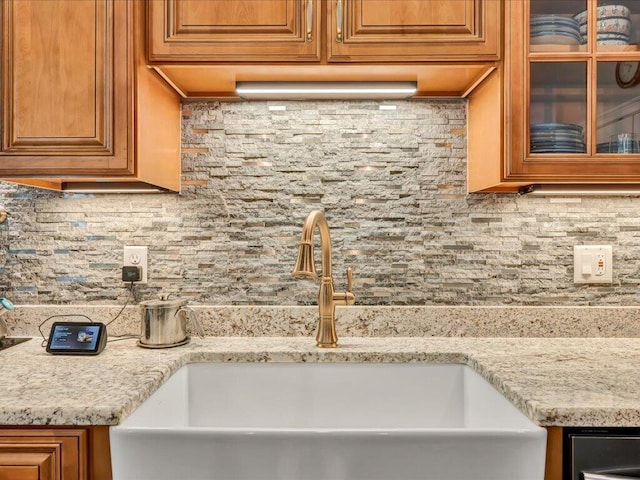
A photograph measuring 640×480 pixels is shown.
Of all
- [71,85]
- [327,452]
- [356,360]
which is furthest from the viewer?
[356,360]

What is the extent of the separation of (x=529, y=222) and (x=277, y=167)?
0.80m

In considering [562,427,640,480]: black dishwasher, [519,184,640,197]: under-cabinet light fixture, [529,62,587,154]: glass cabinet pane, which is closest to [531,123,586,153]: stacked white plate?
[529,62,587,154]: glass cabinet pane

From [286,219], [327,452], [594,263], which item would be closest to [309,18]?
[286,219]

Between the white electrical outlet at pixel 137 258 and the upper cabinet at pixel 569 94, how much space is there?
3.47 feet

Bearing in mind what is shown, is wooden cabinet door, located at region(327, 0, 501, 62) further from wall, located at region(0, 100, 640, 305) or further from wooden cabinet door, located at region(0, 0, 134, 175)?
wooden cabinet door, located at region(0, 0, 134, 175)

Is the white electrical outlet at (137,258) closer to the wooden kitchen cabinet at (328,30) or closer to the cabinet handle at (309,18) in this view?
the wooden kitchen cabinet at (328,30)

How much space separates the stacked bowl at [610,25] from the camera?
1220 mm

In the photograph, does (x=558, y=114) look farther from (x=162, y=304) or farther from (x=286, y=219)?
(x=162, y=304)

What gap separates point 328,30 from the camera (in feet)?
3.98

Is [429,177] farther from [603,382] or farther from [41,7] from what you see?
[41,7]

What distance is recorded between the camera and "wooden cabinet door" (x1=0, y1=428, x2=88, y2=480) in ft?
2.92

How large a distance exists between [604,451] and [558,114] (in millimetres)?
777

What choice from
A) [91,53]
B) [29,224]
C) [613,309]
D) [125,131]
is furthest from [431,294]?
[29,224]

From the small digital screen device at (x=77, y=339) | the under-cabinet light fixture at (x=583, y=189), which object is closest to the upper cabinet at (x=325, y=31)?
the under-cabinet light fixture at (x=583, y=189)
